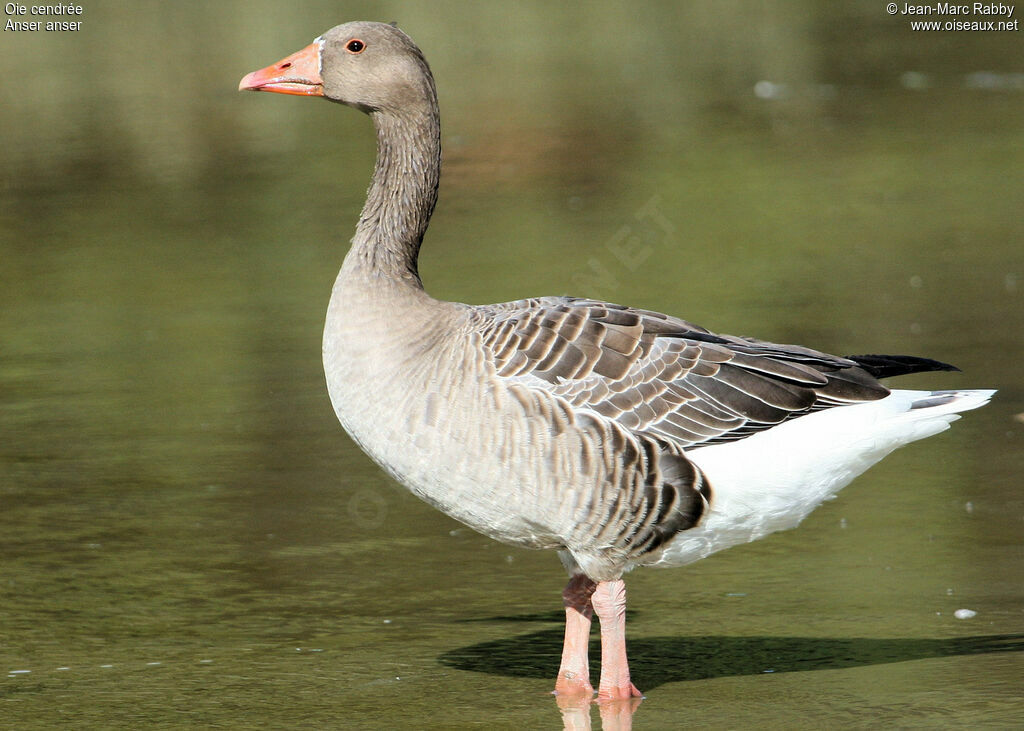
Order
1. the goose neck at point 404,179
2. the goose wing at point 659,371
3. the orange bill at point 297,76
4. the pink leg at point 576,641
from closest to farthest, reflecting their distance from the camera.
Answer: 1. the goose wing at point 659,371
2. the pink leg at point 576,641
3. the goose neck at point 404,179
4. the orange bill at point 297,76

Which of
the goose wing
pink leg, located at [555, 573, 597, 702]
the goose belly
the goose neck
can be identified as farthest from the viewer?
the goose neck

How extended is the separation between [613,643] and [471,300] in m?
5.49

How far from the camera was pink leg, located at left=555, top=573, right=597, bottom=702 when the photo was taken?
17.6 feet

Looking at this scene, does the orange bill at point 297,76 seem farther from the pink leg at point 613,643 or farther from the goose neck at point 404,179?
the pink leg at point 613,643

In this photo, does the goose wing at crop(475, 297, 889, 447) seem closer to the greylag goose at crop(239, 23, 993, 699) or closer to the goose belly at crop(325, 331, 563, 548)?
the greylag goose at crop(239, 23, 993, 699)

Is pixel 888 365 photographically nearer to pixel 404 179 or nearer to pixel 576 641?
pixel 576 641

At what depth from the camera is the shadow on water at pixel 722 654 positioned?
541cm

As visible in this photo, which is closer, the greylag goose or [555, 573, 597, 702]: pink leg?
the greylag goose

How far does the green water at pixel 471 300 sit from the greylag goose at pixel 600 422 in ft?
1.98

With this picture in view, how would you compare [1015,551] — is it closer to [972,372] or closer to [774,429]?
[774,429]

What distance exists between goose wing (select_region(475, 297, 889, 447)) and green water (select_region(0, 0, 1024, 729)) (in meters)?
0.95

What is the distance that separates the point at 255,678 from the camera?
17.9 feet

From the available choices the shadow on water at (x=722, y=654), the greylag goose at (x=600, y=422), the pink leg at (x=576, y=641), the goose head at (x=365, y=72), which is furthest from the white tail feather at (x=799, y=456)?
the goose head at (x=365, y=72)

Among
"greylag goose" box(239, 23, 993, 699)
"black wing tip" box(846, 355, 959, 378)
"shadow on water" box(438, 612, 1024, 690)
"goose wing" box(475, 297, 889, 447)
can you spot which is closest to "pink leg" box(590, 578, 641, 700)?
"greylag goose" box(239, 23, 993, 699)
